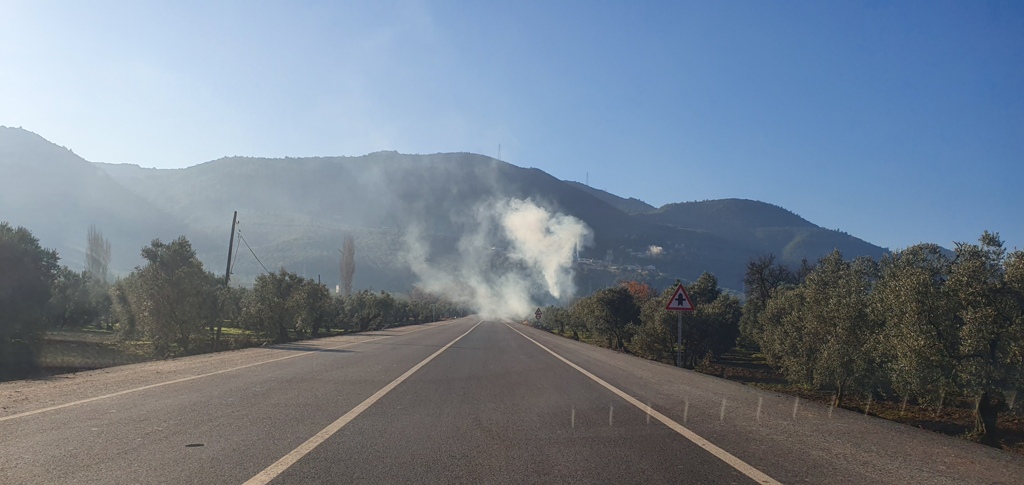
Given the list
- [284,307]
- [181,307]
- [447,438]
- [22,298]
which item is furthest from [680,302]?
[284,307]

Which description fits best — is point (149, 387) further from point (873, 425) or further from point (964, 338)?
point (964, 338)

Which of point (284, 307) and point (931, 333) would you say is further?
point (284, 307)

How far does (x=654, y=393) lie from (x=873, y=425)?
13.8 ft

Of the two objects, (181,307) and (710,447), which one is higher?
(710,447)

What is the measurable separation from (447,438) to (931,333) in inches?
662

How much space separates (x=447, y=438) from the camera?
24.4 feet

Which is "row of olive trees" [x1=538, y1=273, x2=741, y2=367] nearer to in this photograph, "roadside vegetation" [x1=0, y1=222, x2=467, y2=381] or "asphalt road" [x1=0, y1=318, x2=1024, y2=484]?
"roadside vegetation" [x1=0, y1=222, x2=467, y2=381]

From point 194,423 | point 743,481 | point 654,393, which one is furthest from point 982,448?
point 194,423

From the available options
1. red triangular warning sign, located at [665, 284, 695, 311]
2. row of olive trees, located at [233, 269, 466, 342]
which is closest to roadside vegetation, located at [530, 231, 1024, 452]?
red triangular warning sign, located at [665, 284, 695, 311]

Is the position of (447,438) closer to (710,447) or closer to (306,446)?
(306,446)

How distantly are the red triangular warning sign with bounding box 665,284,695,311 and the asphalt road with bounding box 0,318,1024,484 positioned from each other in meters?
9.99

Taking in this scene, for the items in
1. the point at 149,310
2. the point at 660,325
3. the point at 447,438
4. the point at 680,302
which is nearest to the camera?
the point at 447,438

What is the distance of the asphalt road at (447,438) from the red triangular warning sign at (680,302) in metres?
9.99

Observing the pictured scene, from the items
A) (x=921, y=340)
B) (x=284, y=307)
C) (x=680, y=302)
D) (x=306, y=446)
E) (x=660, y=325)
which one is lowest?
(x=284, y=307)
